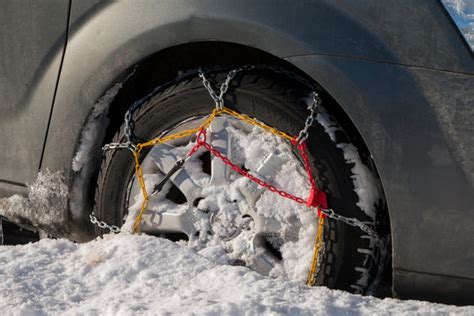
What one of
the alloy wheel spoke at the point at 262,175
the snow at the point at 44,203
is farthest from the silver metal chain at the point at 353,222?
the snow at the point at 44,203

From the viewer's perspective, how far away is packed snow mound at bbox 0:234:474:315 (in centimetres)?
188

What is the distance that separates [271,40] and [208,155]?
1.54 feet

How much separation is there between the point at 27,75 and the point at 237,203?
0.85m

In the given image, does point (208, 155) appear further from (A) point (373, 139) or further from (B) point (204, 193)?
(A) point (373, 139)

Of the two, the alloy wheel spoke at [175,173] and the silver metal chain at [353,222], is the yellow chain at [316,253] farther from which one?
the alloy wheel spoke at [175,173]

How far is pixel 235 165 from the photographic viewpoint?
2.18 metres

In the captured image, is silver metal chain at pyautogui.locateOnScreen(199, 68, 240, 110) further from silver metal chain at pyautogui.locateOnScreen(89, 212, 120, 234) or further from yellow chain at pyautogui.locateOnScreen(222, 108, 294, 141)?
silver metal chain at pyautogui.locateOnScreen(89, 212, 120, 234)

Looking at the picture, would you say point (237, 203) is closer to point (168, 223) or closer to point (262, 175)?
point (262, 175)

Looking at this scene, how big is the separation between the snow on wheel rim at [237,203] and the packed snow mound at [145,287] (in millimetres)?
91

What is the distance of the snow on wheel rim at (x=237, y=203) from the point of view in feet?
7.00

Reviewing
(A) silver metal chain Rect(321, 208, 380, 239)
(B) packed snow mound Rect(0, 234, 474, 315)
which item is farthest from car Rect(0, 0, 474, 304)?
(B) packed snow mound Rect(0, 234, 474, 315)

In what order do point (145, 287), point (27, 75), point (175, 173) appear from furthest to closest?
1. point (27, 75)
2. point (175, 173)
3. point (145, 287)

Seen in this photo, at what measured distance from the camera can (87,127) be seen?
2.36 metres

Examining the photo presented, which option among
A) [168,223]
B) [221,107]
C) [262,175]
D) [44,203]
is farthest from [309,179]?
[44,203]
